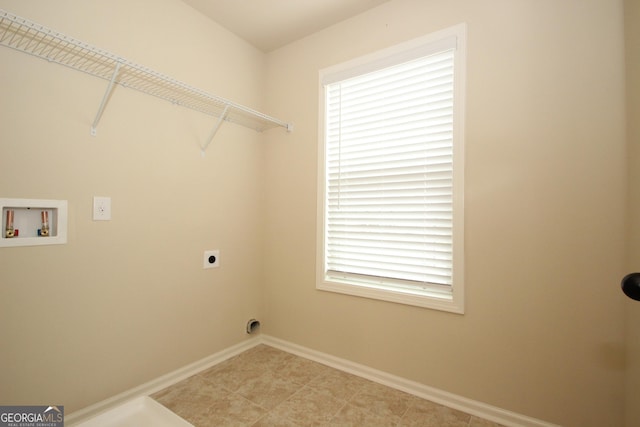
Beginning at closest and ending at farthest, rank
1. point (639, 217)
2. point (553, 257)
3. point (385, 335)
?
1. point (639, 217)
2. point (553, 257)
3. point (385, 335)

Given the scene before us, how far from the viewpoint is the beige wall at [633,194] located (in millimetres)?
1143

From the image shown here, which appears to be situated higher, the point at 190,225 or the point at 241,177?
the point at 241,177

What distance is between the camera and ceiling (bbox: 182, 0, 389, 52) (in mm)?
1908

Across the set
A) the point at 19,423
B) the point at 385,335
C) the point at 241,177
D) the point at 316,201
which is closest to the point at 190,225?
the point at 241,177

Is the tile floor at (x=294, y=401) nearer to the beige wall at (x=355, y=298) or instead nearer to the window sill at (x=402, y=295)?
the beige wall at (x=355, y=298)

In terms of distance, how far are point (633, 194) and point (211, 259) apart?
234 cm

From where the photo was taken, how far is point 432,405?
5.32 feet

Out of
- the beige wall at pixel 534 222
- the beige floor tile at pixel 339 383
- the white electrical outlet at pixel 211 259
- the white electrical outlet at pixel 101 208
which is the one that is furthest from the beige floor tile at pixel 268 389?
the white electrical outlet at pixel 101 208

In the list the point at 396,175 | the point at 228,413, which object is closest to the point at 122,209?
the point at 228,413

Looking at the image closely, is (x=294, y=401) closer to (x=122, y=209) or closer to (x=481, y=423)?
(x=481, y=423)

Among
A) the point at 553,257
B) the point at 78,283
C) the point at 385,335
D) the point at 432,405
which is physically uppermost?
the point at 553,257

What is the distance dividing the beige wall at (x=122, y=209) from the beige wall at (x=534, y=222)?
122 centimetres

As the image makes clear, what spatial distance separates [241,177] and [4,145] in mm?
1299

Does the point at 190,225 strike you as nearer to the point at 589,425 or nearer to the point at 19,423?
the point at 19,423
